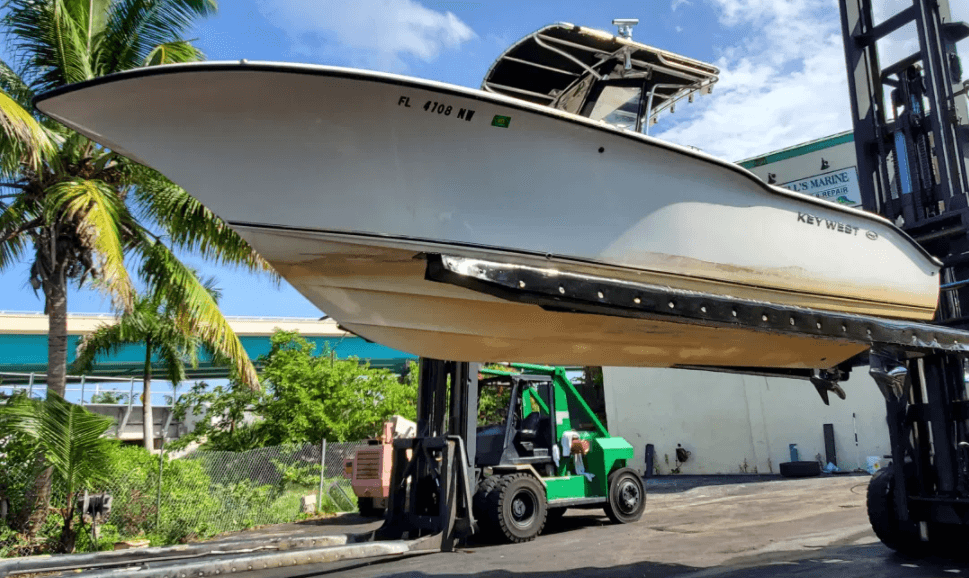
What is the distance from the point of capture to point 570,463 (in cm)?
811

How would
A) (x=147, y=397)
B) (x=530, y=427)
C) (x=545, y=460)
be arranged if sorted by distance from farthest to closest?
1. (x=147, y=397)
2. (x=530, y=427)
3. (x=545, y=460)

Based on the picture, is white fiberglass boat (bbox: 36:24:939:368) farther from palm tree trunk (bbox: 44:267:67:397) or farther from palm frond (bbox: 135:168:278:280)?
palm tree trunk (bbox: 44:267:67:397)

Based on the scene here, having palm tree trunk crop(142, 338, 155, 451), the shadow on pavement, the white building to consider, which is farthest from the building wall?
palm tree trunk crop(142, 338, 155, 451)

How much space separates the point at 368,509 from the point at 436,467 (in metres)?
6.30

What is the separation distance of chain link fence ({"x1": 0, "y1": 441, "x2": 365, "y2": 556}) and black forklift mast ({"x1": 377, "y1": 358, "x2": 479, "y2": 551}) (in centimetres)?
402

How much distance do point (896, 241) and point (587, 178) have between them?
2426 millimetres

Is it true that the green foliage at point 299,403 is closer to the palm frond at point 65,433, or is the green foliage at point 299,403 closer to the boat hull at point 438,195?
the palm frond at point 65,433

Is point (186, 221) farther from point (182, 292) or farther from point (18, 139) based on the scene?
point (18, 139)

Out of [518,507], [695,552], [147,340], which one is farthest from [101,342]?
[695,552]

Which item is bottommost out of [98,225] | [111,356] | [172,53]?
[98,225]

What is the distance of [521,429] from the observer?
7949mm

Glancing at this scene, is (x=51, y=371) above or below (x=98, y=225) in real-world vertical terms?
below

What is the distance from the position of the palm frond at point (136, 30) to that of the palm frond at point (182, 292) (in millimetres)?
2119

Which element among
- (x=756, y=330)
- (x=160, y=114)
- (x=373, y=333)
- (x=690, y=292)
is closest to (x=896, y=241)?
(x=756, y=330)
